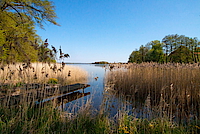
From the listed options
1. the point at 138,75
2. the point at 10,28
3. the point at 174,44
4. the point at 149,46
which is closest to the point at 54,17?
the point at 10,28

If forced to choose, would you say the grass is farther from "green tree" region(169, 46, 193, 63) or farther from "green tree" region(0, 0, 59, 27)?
"green tree" region(169, 46, 193, 63)

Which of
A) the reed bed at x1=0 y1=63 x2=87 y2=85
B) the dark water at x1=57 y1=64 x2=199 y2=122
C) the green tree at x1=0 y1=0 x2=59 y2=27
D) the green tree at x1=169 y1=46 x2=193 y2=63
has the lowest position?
the dark water at x1=57 y1=64 x2=199 y2=122

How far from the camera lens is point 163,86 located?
11.8 feet

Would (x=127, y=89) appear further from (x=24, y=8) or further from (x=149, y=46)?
(x=149, y=46)

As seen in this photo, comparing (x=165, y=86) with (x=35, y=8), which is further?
(x=35, y=8)

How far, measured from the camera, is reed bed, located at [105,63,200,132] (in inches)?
135

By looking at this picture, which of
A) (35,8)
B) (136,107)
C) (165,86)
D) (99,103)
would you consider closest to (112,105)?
(99,103)

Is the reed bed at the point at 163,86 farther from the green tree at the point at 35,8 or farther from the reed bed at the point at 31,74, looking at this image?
the green tree at the point at 35,8

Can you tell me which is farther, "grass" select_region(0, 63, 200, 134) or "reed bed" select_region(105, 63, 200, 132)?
"reed bed" select_region(105, 63, 200, 132)

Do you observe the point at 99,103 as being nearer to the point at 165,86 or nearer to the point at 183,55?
the point at 165,86

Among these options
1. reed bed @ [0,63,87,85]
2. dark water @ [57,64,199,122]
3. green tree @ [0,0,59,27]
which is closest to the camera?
reed bed @ [0,63,87,85]

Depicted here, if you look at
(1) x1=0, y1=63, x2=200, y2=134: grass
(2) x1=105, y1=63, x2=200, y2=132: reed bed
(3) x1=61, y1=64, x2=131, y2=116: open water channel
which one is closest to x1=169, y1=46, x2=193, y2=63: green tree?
(2) x1=105, y1=63, x2=200, y2=132: reed bed

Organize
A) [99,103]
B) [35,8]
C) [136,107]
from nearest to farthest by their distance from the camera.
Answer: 1. [136,107]
2. [99,103]
3. [35,8]

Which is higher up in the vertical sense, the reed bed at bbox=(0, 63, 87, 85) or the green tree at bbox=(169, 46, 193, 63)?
the green tree at bbox=(169, 46, 193, 63)
